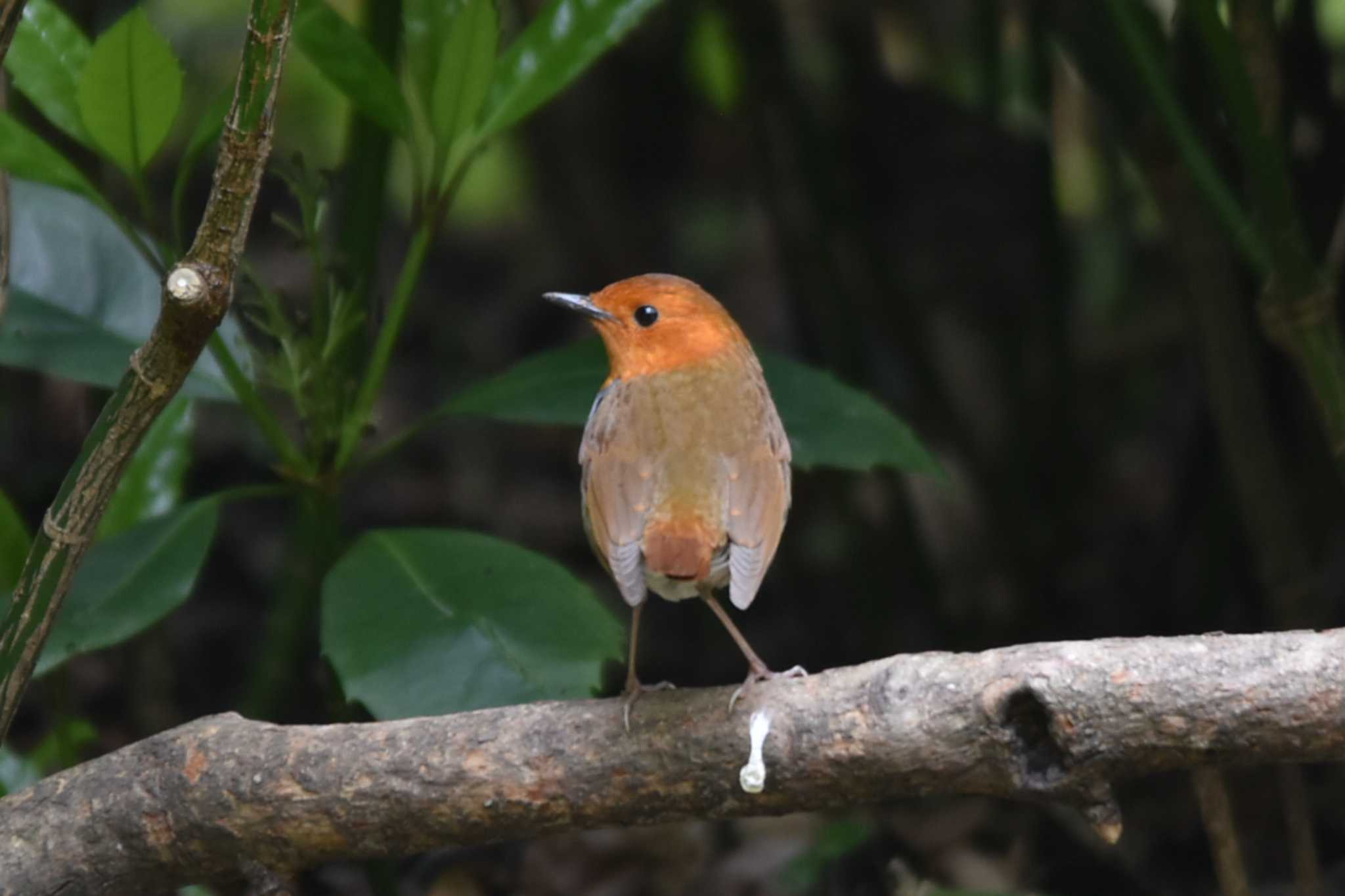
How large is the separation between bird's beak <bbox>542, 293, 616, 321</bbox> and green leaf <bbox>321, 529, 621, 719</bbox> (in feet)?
1.72

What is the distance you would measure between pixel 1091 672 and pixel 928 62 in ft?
13.4

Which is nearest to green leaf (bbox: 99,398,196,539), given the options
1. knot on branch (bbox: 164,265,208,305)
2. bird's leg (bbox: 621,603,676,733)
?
bird's leg (bbox: 621,603,676,733)

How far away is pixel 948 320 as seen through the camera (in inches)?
214

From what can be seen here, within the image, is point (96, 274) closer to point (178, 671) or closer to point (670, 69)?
point (178, 671)

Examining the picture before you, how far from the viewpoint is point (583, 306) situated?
10.1ft

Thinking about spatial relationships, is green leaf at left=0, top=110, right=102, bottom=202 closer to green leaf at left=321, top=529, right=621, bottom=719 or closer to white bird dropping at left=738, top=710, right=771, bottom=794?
green leaf at left=321, top=529, right=621, bottom=719

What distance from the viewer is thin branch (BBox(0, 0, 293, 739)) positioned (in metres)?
1.92

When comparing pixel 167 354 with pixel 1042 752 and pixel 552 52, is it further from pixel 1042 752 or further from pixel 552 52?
pixel 1042 752

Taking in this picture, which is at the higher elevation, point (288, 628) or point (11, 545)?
point (11, 545)

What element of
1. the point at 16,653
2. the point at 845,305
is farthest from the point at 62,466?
the point at 16,653

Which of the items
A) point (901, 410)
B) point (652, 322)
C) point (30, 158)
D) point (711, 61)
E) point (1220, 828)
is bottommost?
point (1220, 828)

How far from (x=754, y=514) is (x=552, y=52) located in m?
0.95

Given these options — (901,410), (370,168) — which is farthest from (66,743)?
(901,410)

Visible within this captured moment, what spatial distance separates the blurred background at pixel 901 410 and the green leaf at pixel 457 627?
1.92 feet
